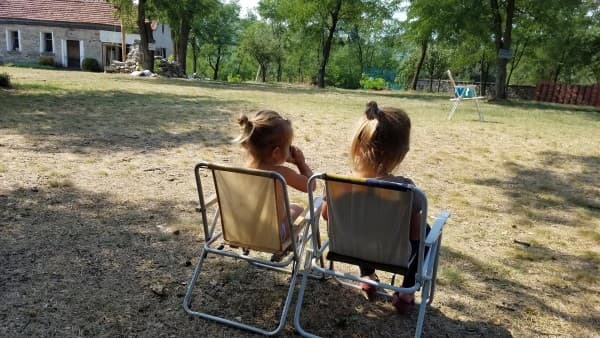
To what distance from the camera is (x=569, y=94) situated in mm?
27375

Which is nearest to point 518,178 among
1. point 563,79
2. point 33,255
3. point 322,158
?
point 322,158

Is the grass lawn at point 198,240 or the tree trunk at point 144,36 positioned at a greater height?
the tree trunk at point 144,36

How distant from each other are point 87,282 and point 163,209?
53.6 inches

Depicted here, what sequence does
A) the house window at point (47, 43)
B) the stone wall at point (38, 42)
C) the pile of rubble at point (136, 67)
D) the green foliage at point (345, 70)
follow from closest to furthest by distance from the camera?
1. the pile of rubble at point (136, 67)
2. the stone wall at point (38, 42)
3. the house window at point (47, 43)
4. the green foliage at point (345, 70)

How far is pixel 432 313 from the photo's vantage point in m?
2.66

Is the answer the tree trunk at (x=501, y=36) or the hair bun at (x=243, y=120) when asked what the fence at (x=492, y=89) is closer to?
Answer: the tree trunk at (x=501, y=36)

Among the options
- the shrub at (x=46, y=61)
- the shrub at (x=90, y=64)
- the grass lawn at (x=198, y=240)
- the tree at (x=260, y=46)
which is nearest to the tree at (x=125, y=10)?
the shrub at (x=90, y=64)

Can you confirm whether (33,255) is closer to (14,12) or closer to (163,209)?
(163,209)

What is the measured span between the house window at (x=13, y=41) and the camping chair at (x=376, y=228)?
41263mm

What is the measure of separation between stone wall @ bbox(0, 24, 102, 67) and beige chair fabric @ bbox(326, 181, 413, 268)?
1528 inches

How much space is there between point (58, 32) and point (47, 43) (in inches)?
55.2

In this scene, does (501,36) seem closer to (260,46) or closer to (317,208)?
A: (317,208)

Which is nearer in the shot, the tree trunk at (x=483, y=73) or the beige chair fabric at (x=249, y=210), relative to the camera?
the beige chair fabric at (x=249, y=210)

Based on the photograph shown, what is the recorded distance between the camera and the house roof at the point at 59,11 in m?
35.8
